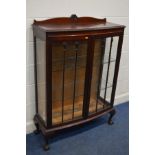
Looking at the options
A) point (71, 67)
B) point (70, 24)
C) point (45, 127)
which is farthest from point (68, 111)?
point (70, 24)

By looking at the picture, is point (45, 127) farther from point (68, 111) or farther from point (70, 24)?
point (70, 24)

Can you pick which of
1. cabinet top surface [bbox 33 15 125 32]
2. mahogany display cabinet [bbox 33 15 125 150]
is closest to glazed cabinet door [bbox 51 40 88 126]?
mahogany display cabinet [bbox 33 15 125 150]

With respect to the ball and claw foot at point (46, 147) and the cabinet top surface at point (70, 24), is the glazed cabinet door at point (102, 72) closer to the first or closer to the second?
the cabinet top surface at point (70, 24)

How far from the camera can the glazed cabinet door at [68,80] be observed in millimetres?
1876

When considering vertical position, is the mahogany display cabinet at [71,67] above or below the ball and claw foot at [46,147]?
above

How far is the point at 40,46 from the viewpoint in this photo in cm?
184

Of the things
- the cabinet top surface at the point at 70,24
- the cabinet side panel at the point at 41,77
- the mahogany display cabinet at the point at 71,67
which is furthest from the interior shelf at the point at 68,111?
the cabinet top surface at the point at 70,24

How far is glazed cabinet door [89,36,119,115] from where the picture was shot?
2.10 meters

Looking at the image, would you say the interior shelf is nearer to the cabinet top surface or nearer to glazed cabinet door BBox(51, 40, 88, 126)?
glazed cabinet door BBox(51, 40, 88, 126)

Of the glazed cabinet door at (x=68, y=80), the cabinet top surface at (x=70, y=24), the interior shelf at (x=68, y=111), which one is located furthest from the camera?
the interior shelf at (x=68, y=111)

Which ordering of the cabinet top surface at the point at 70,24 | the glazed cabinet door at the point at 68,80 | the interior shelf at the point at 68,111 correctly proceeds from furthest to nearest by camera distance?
the interior shelf at the point at 68,111 < the glazed cabinet door at the point at 68,80 < the cabinet top surface at the point at 70,24
